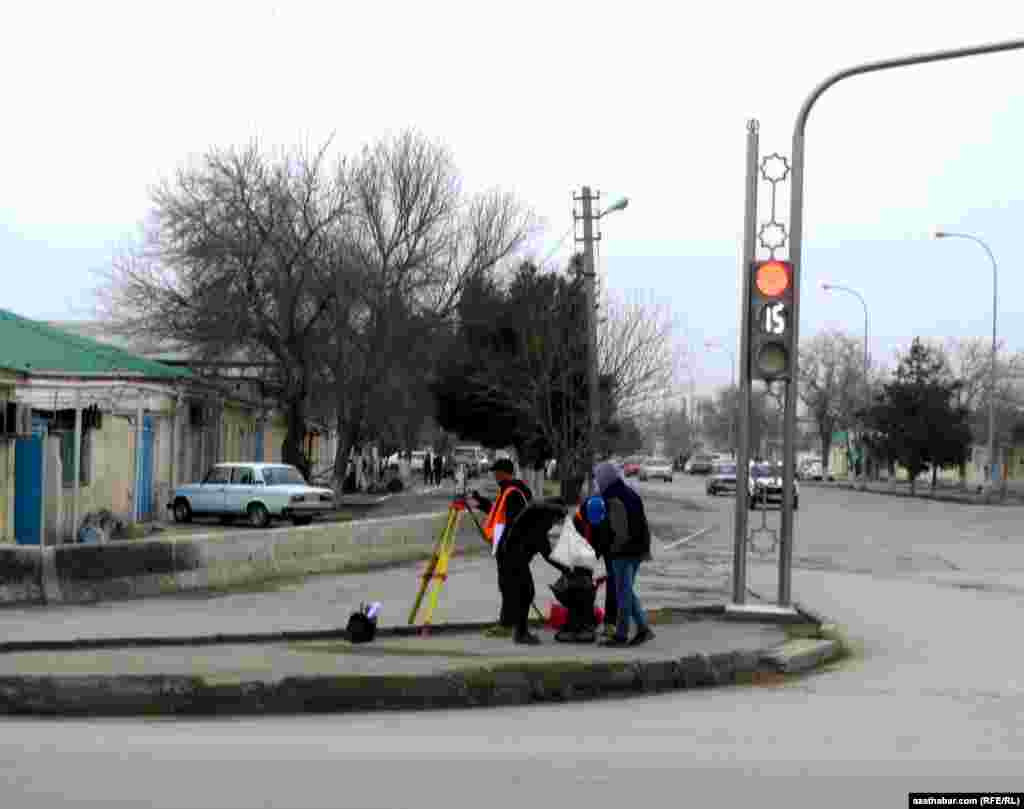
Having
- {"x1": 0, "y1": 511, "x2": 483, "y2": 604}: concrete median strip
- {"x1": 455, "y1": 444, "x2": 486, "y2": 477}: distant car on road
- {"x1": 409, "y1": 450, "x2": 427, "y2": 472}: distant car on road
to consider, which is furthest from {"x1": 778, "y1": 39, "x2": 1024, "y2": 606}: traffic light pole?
{"x1": 409, "y1": 450, "x2": 427, "y2": 472}: distant car on road

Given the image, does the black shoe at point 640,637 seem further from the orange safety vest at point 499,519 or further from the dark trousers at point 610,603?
the orange safety vest at point 499,519

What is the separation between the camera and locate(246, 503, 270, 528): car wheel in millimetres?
32531

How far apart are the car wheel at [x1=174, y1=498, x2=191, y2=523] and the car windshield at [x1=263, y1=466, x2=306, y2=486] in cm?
214

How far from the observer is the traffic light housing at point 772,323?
13836 millimetres

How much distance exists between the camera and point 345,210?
38.2m

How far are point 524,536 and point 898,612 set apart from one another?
21.3ft

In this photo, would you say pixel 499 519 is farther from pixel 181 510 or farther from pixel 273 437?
pixel 273 437

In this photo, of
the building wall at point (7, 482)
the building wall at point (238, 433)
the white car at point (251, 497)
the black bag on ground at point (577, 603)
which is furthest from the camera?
the building wall at point (238, 433)

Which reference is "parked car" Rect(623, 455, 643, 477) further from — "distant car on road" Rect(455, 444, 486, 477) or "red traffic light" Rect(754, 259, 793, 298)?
"red traffic light" Rect(754, 259, 793, 298)

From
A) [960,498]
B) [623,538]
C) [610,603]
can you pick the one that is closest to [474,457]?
[960,498]

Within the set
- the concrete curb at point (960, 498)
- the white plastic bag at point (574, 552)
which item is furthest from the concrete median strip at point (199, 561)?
the concrete curb at point (960, 498)

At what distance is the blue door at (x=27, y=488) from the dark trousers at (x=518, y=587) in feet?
43.3

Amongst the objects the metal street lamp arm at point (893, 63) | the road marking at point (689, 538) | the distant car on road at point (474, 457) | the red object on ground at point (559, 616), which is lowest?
the road marking at point (689, 538)

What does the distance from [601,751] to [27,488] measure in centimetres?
1749
